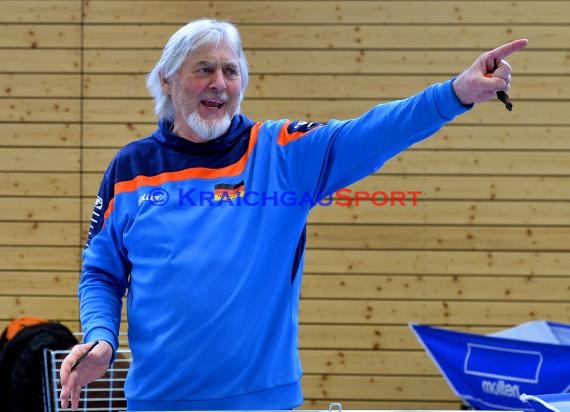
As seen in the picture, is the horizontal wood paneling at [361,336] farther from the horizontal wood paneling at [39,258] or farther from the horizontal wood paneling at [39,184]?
the horizontal wood paneling at [39,184]

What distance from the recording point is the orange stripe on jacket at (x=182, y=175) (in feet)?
6.48

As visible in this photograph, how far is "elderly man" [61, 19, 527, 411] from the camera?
6.09ft

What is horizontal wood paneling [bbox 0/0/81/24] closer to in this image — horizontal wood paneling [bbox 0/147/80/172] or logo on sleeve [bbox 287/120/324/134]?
horizontal wood paneling [bbox 0/147/80/172]

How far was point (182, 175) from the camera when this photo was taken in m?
1.98

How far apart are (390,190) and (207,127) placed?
3.13 metres

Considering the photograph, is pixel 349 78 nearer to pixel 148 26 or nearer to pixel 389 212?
pixel 389 212

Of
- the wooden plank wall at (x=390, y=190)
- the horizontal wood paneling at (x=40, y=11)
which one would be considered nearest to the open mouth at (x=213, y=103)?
the wooden plank wall at (x=390, y=190)

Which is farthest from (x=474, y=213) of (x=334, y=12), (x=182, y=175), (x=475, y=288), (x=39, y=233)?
(x=182, y=175)

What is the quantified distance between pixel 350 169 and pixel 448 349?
224cm

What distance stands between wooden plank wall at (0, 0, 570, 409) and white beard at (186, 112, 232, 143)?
9.89 ft

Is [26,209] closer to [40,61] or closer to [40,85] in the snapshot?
[40,85]

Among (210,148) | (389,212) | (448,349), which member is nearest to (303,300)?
(389,212)

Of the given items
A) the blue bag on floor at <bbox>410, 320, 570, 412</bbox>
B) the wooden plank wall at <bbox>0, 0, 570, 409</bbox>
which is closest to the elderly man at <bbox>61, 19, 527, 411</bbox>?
the blue bag on floor at <bbox>410, 320, 570, 412</bbox>

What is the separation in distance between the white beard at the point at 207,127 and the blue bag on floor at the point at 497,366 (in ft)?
6.56
